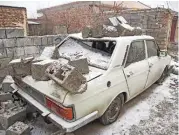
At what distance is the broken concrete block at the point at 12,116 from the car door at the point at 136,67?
2.01 m

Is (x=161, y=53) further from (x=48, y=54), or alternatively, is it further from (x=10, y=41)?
(x=10, y=41)

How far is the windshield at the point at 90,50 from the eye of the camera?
326cm

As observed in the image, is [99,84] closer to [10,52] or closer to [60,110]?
[60,110]

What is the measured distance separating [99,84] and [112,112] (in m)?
0.87

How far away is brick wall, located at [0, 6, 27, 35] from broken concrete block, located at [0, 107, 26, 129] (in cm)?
328

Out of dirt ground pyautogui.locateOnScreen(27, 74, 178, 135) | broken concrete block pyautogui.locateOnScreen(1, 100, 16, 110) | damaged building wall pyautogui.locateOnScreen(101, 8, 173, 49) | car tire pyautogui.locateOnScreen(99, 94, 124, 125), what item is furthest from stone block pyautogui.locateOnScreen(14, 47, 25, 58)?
damaged building wall pyautogui.locateOnScreen(101, 8, 173, 49)

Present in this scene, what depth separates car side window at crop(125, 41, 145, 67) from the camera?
3.53 m

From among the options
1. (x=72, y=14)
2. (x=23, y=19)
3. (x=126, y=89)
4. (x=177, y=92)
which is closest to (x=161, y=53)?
(x=177, y=92)

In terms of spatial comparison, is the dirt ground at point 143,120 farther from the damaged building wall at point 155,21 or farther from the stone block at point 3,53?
the damaged building wall at point 155,21

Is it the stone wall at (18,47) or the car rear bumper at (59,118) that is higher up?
the stone wall at (18,47)

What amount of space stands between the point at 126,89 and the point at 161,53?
195 centimetres

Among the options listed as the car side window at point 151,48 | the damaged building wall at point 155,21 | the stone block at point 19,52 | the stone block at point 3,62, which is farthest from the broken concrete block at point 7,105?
the damaged building wall at point 155,21

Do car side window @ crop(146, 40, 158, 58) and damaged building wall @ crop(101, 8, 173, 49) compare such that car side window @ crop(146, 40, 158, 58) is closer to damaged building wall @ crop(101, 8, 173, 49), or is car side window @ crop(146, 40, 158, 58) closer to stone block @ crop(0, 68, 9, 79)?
damaged building wall @ crop(101, 8, 173, 49)

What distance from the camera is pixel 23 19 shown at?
603 centimetres
